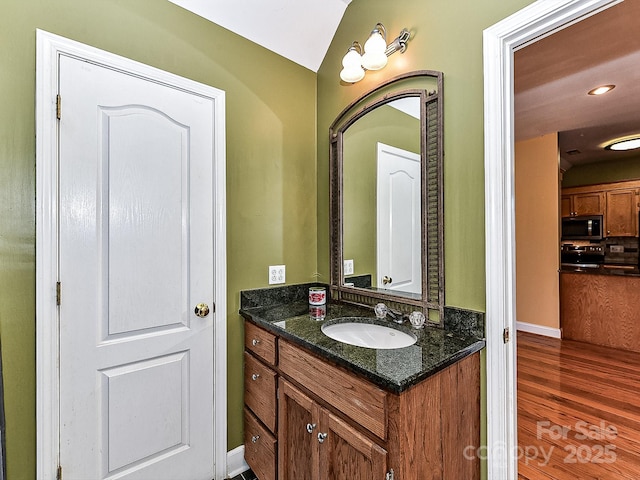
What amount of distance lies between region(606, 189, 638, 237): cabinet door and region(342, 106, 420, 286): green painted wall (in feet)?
17.1

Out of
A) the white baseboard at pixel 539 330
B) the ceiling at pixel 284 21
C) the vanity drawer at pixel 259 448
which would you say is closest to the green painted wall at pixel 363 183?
the ceiling at pixel 284 21

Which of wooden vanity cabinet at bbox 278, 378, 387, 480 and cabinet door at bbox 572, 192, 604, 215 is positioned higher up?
cabinet door at bbox 572, 192, 604, 215

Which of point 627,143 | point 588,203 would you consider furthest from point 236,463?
point 588,203

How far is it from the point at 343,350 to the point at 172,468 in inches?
45.5

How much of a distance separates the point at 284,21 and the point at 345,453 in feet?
7.02

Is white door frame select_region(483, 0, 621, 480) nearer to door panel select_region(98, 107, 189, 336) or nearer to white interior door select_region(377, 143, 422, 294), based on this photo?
white interior door select_region(377, 143, 422, 294)

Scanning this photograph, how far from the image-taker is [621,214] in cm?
475

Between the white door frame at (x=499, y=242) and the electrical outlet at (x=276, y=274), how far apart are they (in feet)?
3.74

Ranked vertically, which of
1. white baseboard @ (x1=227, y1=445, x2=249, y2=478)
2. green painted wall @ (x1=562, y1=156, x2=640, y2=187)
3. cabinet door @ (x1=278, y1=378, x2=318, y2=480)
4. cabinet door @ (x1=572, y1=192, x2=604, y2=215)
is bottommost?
white baseboard @ (x1=227, y1=445, x2=249, y2=478)

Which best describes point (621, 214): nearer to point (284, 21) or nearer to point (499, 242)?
point (499, 242)

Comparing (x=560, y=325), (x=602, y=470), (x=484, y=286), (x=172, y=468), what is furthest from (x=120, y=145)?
(x=560, y=325)

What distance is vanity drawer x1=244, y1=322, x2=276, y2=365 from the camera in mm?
1467

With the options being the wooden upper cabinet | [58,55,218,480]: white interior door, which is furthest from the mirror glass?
the wooden upper cabinet

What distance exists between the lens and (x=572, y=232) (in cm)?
516
